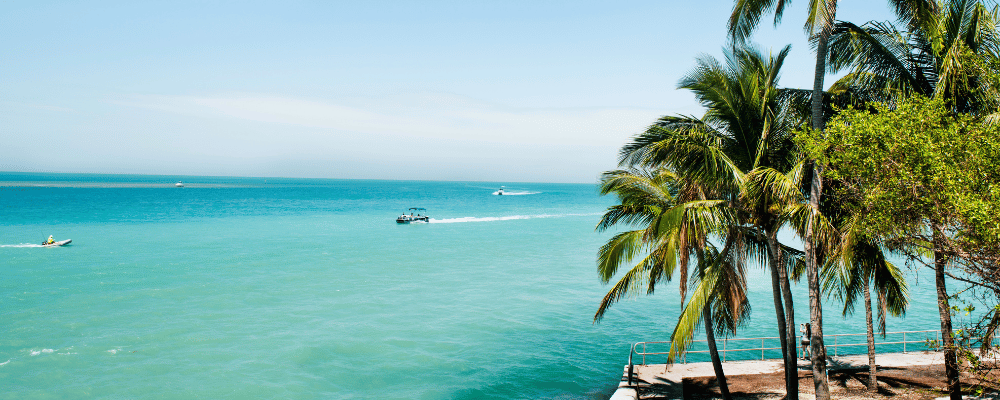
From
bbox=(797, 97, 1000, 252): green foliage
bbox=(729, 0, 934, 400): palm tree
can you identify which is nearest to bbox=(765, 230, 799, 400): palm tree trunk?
bbox=(729, 0, 934, 400): palm tree

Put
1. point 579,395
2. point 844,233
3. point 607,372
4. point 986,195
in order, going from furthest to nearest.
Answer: point 607,372, point 579,395, point 844,233, point 986,195

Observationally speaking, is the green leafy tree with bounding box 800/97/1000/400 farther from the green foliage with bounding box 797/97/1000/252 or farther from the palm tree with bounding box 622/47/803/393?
the palm tree with bounding box 622/47/803/393

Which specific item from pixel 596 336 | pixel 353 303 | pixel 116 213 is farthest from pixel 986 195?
pixel 116 213

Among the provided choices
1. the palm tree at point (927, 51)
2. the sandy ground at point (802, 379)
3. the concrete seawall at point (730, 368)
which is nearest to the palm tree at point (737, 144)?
the palm tree at point (927, 51)

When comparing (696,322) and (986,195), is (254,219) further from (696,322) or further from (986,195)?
(986,195)

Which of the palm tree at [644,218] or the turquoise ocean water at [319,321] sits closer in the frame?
the palm tree at [644,218]

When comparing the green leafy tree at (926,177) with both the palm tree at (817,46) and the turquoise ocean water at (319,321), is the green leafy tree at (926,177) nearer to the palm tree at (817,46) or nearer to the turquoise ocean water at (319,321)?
the palm tree at (817,46)
